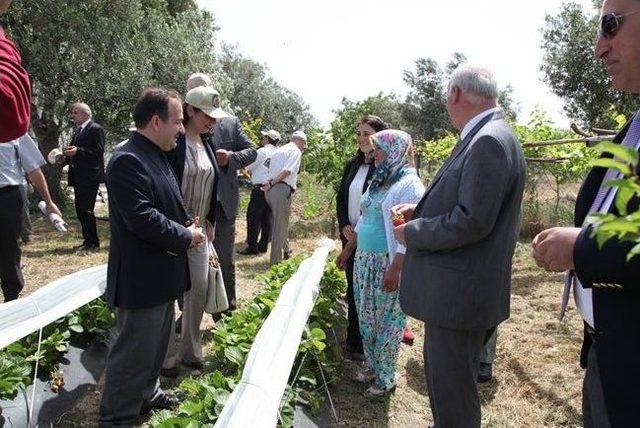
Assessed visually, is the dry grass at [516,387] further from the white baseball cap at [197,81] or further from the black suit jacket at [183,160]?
the white baseball cap at [197,81]

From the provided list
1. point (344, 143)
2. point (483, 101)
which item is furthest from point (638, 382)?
point (344, 143)

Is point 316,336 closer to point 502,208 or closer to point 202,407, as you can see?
point 202,407

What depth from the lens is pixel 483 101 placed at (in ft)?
8.39

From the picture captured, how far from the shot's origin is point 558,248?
5.25 feet

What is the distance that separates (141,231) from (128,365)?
31.3 inches

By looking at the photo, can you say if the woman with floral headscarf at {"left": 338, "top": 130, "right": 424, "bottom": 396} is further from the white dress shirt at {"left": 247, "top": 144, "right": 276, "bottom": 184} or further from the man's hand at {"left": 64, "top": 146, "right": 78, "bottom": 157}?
the man's hand at {"left": 64, "top": 146, "right": 78, "bottom": 157}

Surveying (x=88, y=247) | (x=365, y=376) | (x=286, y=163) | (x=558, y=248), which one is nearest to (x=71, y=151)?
(x=88, y=247)

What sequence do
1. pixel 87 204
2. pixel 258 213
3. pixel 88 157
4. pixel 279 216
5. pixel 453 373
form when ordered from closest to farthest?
pixel 453 373, pixel 279 216, pixel 88 157, pixel 87 204, pixel 258 213

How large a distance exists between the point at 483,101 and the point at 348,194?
8.04 feet

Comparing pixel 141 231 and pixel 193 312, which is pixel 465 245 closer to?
pixel 141 231

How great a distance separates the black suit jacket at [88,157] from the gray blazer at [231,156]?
13.8 ft

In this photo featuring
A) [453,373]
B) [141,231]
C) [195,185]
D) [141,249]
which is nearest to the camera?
[453,373]

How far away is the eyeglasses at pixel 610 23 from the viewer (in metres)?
1.61

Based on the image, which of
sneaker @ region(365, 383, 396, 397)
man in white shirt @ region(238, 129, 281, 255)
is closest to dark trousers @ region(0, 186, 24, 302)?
sneaker @ region(365, 383, 396, 397)
